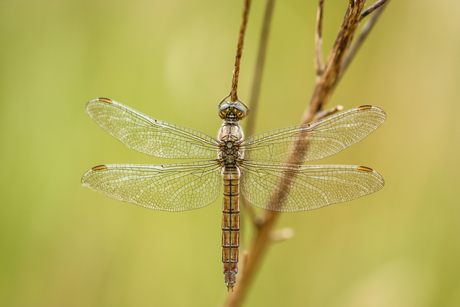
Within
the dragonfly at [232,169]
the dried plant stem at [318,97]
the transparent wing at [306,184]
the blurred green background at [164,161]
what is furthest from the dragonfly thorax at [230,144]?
the blurred green background at [164,161]

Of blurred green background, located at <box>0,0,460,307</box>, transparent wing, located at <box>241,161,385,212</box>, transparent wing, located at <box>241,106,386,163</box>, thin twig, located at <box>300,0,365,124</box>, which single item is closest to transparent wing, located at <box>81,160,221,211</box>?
transparent wing, located at <box>241,161,385,212</box>

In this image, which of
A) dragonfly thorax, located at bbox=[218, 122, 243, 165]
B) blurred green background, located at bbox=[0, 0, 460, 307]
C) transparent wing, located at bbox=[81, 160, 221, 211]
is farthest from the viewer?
blurred green background, located at bbox=[0, 0, 460, 307]

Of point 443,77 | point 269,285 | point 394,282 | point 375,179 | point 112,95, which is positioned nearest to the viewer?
point 375,179

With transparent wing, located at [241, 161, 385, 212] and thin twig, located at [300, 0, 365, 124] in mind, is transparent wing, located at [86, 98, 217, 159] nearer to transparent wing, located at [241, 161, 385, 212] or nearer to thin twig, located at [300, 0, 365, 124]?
transparent wing, located at [241, 161, 385, 212]

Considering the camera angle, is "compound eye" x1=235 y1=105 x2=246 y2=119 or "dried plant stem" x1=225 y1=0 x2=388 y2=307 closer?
"dried plant stem" x1=225 y1=0 x2=388 y2=307

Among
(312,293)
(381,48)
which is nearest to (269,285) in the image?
(312,293)

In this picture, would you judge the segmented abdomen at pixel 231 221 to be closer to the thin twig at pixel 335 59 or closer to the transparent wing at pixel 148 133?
the transparent wing at pixel 148 133

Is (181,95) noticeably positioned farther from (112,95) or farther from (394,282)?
(394,282)
